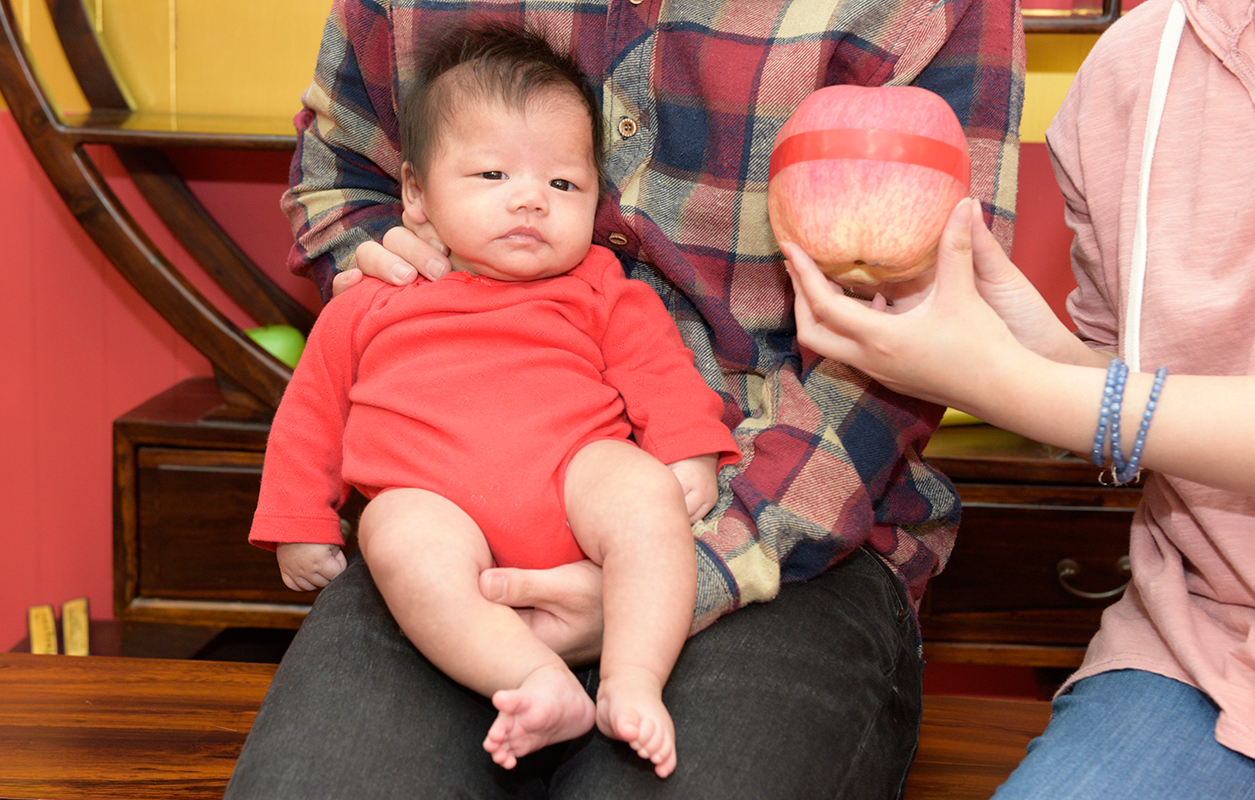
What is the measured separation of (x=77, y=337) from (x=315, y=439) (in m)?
1.25

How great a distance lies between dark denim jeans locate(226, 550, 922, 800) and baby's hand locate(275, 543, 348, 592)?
0.07 metres

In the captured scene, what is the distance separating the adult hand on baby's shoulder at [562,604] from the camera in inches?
33.8

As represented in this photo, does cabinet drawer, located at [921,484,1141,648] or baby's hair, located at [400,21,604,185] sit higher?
baby's hair, located at [400,21,604,185]

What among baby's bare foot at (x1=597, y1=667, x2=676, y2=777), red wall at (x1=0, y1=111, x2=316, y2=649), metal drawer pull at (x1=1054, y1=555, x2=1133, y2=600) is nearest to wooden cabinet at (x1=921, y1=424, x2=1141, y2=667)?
metal drawer pull at (x1=1054, y1=555, x2=1133, y2=600)

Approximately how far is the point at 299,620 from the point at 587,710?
113 centimetres

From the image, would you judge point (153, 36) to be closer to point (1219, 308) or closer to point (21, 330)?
point (21, 330)

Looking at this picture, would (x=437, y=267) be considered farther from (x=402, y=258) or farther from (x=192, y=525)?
(x=192, y=525)

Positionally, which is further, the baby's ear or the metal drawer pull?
the metal drawer pull

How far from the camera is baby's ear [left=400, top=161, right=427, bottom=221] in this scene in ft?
3.63

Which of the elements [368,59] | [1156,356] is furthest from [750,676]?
[368,59]

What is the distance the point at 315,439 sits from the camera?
41.8 inches

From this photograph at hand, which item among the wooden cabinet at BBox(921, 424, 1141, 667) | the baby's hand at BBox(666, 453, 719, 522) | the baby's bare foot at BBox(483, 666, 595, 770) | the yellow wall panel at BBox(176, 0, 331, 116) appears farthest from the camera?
the yellow wall panel at BBox(176, 0, 331, 116)

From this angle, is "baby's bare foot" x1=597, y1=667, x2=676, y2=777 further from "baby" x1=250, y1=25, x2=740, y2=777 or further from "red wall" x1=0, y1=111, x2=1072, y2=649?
"red wall" x1=0, y1=111, x2=1072, y2=649

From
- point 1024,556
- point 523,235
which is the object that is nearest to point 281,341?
point 523,235
